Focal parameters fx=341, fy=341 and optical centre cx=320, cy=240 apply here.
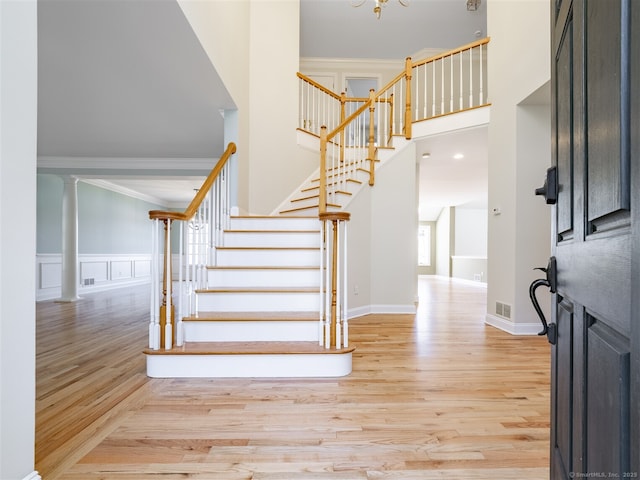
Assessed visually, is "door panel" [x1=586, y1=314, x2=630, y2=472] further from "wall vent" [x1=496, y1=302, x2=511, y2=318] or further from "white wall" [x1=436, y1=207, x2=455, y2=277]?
"white wall" [x1=436, y1=207, x2=455, y2=277]

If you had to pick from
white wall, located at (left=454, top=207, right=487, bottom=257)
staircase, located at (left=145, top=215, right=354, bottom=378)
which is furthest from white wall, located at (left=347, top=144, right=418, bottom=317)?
white wall, located at (left=454, top=207, right=487, bottom=257)

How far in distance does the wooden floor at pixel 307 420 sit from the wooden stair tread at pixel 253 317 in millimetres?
435

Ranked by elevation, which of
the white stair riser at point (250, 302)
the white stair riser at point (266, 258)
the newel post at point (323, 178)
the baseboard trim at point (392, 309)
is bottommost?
the baseboard trim at point (392, 309)

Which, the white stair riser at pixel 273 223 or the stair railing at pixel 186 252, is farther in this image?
the white stair riser at pixel 273 223

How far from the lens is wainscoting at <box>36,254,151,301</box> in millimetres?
6394

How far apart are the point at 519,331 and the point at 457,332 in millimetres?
597

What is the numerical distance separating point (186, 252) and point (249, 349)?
843 mm

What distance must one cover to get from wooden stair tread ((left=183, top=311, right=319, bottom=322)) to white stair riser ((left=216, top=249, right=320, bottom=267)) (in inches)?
25.9

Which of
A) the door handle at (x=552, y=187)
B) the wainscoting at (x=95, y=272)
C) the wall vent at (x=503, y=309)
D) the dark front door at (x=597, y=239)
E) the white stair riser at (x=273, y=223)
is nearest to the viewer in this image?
the dark front door at (x=597, y=239)

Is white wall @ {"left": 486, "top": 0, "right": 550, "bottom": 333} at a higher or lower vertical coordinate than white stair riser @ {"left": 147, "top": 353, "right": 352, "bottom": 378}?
higher

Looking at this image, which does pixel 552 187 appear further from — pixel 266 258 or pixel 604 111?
pixel 266 258

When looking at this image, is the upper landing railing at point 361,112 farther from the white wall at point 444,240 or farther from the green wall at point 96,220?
the white wall at point 444,240
